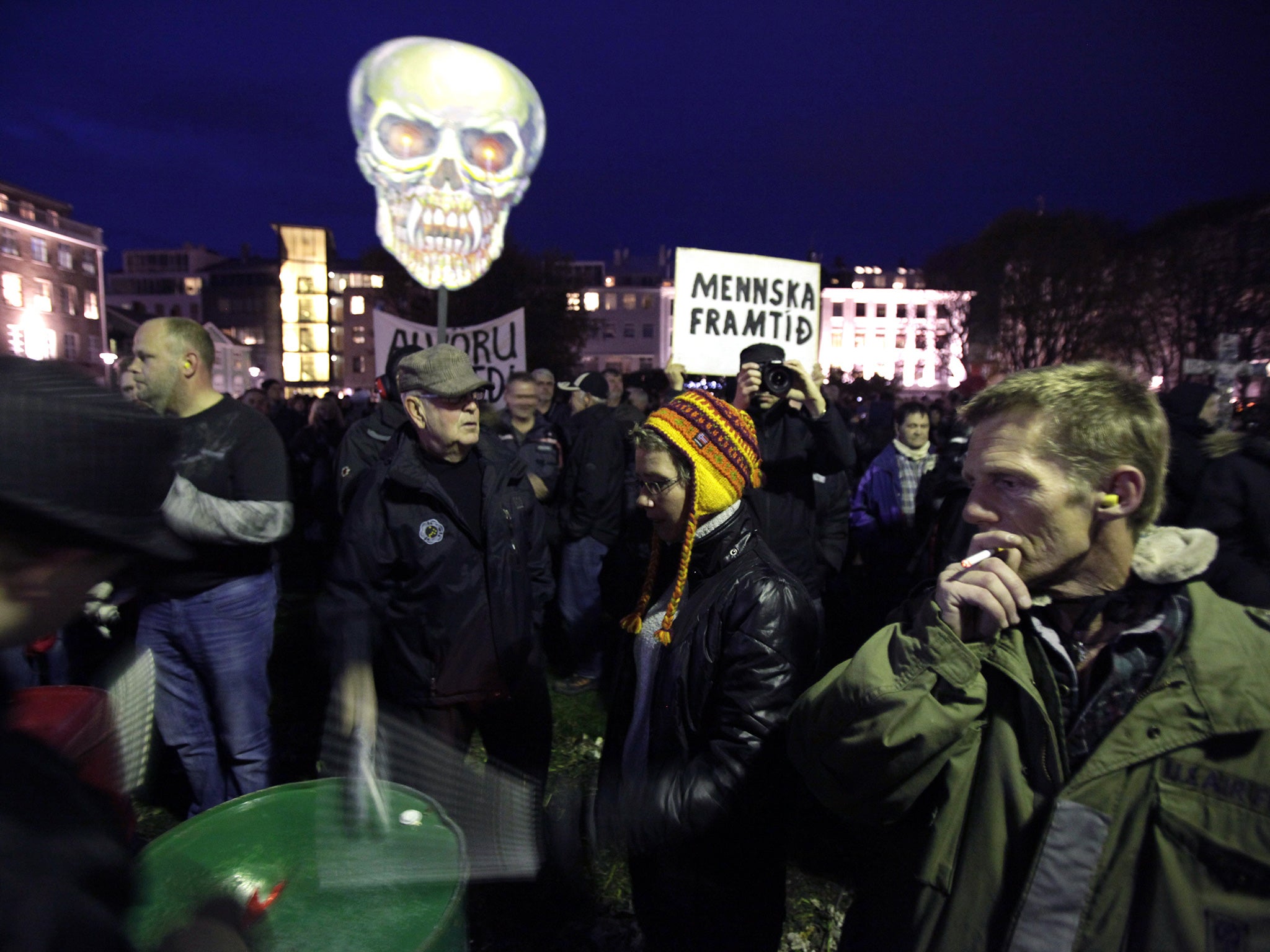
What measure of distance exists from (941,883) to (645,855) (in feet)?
3.30

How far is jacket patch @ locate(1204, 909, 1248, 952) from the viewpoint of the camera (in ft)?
3.75

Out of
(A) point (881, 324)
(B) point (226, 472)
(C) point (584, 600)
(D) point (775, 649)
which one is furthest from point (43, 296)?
(A) point (881, 324)

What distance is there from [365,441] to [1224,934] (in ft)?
16.0

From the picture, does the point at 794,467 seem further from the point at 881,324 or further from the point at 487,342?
the point at 881,324

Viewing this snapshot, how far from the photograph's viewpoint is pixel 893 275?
3548 inches

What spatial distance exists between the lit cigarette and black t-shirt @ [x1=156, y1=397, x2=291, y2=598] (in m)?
2.94

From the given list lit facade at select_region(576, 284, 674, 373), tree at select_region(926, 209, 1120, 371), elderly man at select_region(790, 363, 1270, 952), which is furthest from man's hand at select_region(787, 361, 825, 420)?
lit facade at select_region(576, 284, 674, 373)

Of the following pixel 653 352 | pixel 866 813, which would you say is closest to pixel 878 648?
pixel 866 813

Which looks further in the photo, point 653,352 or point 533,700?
point 653,352

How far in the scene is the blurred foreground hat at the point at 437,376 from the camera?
10.2ft

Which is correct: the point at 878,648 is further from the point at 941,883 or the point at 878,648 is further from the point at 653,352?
the point at 653,352

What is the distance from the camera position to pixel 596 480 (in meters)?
5.68

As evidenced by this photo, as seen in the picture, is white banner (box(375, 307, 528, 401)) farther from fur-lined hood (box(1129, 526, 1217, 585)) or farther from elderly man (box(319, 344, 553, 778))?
fur-lined hood (box(1129, 526, 1217, 585))

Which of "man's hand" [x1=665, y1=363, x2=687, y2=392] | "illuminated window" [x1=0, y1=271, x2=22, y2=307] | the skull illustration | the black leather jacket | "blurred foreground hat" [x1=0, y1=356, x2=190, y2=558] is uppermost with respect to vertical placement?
the skull illustration
